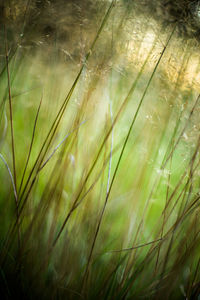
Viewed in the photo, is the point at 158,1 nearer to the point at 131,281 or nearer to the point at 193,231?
the point at 193,231

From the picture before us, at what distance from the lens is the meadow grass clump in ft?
1.81

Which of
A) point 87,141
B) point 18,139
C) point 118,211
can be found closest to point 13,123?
point 18,139

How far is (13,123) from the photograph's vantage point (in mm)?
582

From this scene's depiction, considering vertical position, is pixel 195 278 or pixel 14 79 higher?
pixel 14 79

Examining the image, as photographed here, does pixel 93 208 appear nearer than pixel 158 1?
Yes

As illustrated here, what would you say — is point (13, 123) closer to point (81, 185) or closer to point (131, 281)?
point (81, 185)

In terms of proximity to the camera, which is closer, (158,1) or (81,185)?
(81,185)

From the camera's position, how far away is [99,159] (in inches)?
22.8

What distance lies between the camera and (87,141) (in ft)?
1.91

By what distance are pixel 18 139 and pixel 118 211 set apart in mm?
295

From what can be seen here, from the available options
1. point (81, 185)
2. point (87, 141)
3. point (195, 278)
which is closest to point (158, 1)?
point (87, 141)

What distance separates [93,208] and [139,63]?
0.38m

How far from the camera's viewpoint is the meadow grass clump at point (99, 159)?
0.55 metres

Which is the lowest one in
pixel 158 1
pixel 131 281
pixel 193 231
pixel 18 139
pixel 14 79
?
pixel 131 281
